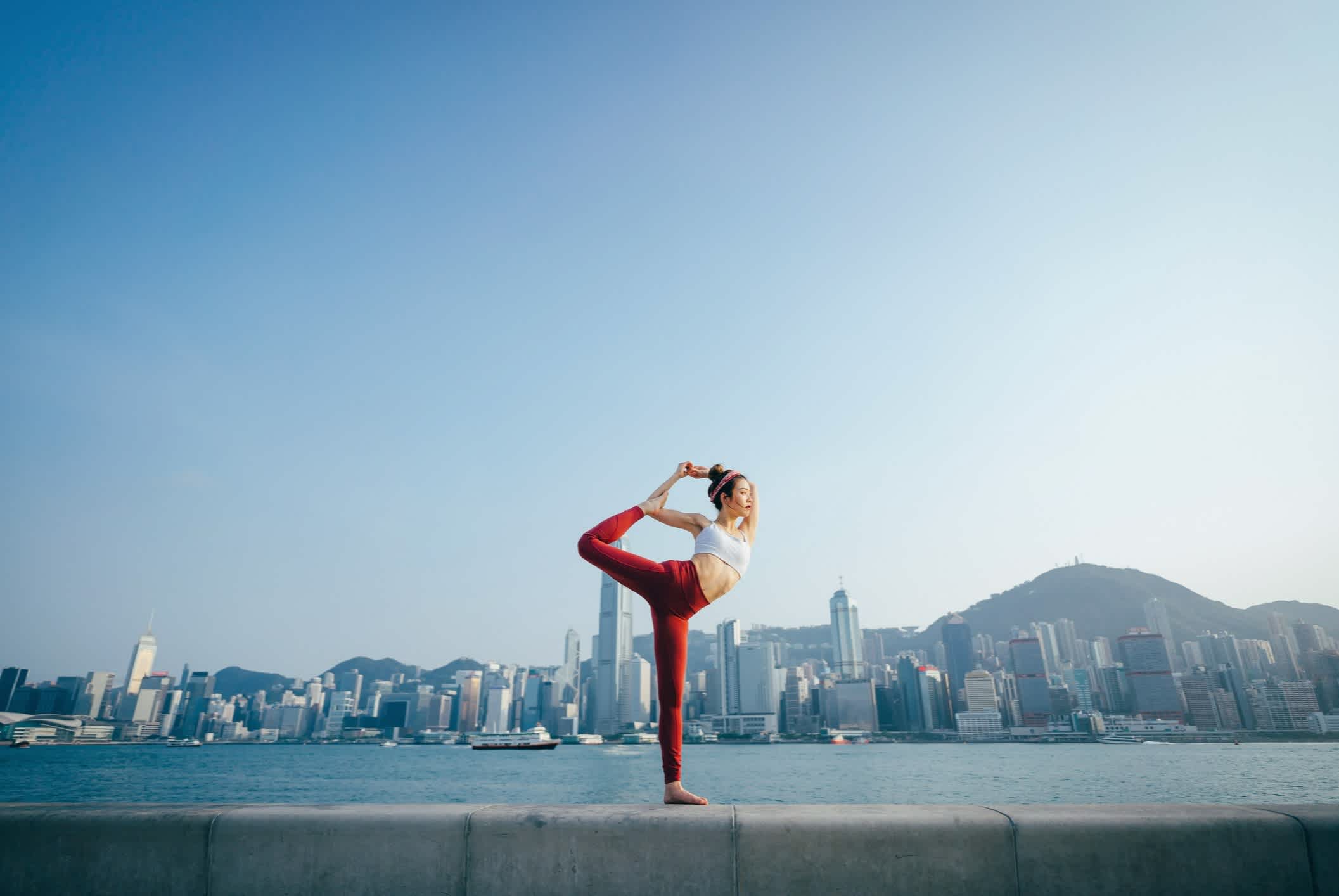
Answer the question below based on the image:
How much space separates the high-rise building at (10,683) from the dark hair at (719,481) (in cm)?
23014

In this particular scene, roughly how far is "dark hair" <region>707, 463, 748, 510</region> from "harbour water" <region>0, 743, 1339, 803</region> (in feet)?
54.8

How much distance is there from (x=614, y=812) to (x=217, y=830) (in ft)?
6.64

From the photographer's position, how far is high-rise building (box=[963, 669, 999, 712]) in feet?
565

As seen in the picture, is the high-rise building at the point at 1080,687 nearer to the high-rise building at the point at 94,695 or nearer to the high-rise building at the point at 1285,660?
the high-rise building at the point at 1285,660

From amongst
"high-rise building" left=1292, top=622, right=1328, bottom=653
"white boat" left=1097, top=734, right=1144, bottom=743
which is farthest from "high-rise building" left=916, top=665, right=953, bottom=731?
"high-rise building" left=1292, top=622, right=1328, bottom=653

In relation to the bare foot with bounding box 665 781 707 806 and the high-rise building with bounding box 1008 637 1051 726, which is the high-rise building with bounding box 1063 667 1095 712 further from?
the bare foot with bounding box 665 781 707 806

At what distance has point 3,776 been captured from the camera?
6856 cm

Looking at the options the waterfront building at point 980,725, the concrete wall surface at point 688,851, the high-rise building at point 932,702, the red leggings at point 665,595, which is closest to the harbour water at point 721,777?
the red leggings at point 665,595

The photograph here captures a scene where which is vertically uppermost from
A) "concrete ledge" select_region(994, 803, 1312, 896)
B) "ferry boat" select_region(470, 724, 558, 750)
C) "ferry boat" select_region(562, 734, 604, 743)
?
"concrete ledge" select_region(994, 803, 1312, 896)

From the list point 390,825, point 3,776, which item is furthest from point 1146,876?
point 3,776

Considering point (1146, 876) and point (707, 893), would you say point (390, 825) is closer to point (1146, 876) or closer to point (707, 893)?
point (707, 893)

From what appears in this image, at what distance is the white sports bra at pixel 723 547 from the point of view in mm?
5289

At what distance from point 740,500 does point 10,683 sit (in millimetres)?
237160

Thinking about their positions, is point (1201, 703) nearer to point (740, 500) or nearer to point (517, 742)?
point (517, 742)
